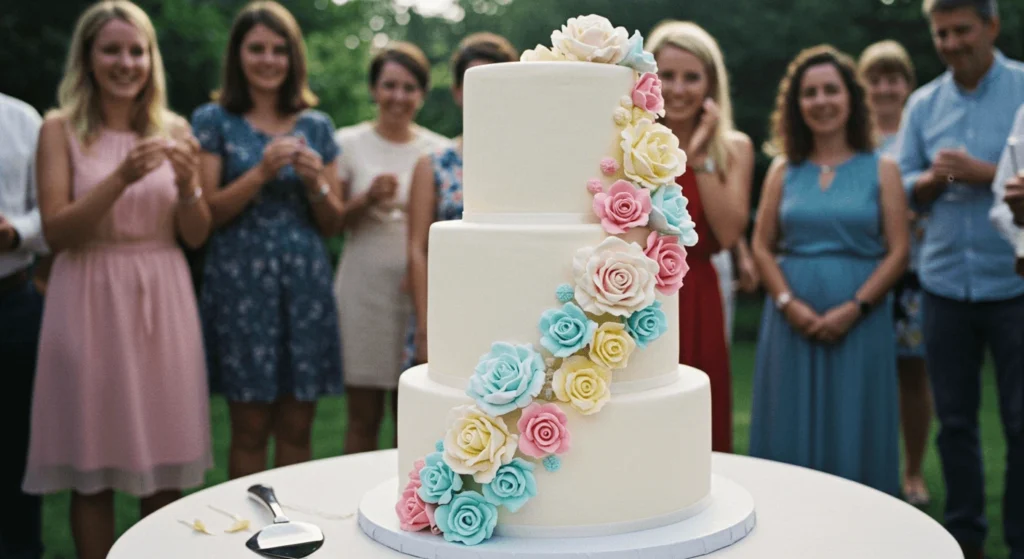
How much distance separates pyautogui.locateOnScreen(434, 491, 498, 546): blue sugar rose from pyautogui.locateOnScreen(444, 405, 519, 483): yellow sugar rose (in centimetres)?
5

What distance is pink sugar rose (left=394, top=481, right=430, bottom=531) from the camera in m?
2.23

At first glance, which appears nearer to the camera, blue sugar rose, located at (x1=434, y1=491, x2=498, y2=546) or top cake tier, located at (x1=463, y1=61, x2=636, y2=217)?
blue sugar rose, located at (x1=434, y1=491, x2=498, y2=546)

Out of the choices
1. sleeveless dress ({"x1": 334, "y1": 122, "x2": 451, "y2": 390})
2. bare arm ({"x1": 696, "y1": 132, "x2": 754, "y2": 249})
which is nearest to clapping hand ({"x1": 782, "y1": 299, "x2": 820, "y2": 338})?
bare arm ({"x1": 696, "y1": 132, "x2": 754, "y2": 249})

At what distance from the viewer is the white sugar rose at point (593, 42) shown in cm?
233

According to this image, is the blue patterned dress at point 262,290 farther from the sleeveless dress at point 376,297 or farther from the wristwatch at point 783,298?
the wristwatch at point 783,298

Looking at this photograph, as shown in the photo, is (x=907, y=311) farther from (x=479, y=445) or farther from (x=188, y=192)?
(x=479, y=445)

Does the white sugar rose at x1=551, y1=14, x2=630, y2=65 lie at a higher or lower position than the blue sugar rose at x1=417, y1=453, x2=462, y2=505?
higher

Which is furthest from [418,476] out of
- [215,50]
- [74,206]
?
[215,50]

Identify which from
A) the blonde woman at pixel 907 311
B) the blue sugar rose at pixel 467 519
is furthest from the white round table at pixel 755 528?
the blonde woman at pixel 907 311

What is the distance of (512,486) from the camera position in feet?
7.04

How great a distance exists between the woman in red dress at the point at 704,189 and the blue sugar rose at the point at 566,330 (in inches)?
79.5

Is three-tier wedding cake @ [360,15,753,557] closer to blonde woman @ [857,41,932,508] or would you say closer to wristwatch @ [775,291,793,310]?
wristwatch @ [775,291,793,310]

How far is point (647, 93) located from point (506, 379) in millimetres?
740

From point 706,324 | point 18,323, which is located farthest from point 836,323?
point 18,323
